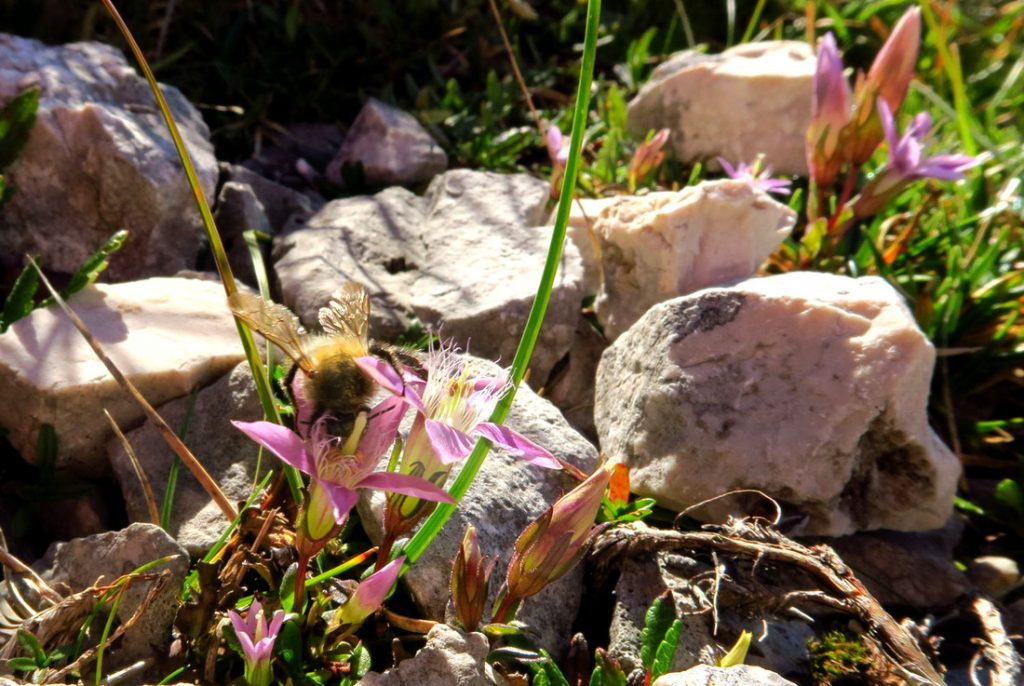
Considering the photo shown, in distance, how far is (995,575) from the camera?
2.35m

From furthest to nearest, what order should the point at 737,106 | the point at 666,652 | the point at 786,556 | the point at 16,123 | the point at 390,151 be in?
the point at 737,106 < the point at 390,151 < the point at 16,123 < the point at 786,556 < the point at 666,652

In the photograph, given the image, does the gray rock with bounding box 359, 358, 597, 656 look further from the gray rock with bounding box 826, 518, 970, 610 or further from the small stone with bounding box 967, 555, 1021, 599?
the small stone with bounding box 967, 555, 1021, 599

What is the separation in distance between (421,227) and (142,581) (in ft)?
4.76

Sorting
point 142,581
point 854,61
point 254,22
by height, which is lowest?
point 854,61

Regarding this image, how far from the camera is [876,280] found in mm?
2314

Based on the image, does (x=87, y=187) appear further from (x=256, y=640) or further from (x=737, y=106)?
(x=737, y=106)

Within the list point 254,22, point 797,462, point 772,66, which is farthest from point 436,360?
point 254,22

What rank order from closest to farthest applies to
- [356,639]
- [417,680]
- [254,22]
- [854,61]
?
[417,680]
[356,639]
[254,22]
[854,61]

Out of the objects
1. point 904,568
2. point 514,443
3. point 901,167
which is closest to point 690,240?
point 901,167

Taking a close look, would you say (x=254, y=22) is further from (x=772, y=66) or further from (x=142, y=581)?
(x=142, y=581)

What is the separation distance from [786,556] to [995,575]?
0.82 m

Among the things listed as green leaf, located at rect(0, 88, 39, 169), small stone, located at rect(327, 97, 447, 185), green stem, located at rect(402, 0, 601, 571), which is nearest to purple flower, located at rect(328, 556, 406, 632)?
green stem, located at rect(402, 0, 601, 571)

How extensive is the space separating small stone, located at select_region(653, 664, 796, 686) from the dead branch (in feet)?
1.03

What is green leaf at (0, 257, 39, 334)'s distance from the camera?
2.21 m
